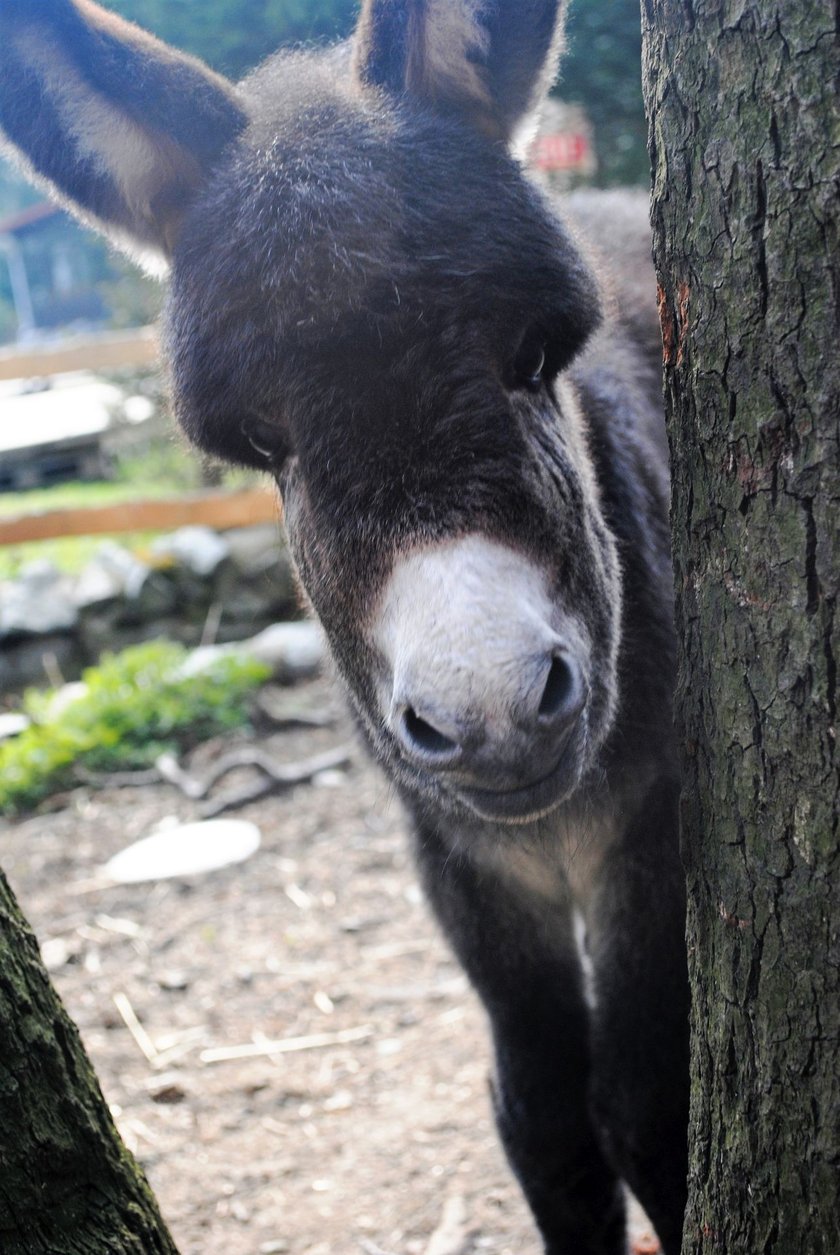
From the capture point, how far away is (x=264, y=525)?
8625 millimetres

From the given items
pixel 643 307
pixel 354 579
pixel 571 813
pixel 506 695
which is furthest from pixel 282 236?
pixel 643 307

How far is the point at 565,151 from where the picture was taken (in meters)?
8.67

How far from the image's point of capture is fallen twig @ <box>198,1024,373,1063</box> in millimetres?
3857

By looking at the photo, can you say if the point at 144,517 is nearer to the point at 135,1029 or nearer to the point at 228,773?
the point at 228,773

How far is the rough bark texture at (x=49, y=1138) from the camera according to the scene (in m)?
1.57

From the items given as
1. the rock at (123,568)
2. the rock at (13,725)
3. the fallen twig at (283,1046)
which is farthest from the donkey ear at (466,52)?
the rock at (123,568)

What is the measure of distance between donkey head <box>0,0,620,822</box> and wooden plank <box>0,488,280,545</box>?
6021mm

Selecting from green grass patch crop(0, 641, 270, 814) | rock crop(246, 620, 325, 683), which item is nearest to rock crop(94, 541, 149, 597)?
green grass patch crop(0, 641, 270, 814)

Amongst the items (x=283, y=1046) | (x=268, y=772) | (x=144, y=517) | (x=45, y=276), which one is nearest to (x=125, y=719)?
(x=268, y=772)

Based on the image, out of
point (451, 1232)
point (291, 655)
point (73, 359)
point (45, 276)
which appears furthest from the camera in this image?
point (45, 276)

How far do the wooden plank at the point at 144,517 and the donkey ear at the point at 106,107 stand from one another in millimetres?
5879

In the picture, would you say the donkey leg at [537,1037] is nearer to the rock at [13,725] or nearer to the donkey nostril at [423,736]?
the donkey nostril at [423,736]

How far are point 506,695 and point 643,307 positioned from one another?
2.08 metres

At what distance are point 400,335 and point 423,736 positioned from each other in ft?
1.97
